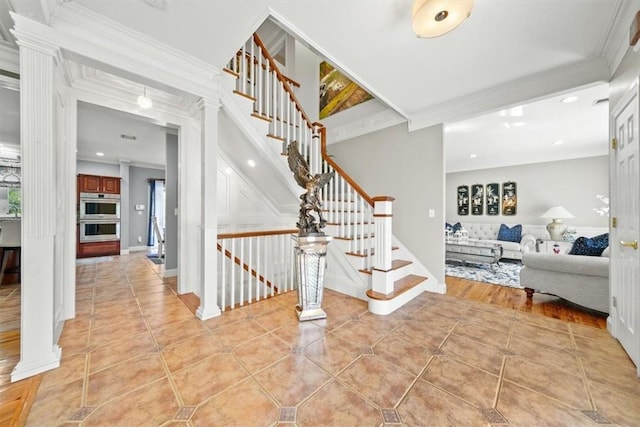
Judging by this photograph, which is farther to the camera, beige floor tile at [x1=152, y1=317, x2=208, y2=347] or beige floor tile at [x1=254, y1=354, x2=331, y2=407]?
beige floor tile at [x1=152, y1=317, x2=208, y2=347]

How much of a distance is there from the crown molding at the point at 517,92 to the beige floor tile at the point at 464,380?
2.97 m

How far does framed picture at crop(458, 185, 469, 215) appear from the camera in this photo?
23.4ft

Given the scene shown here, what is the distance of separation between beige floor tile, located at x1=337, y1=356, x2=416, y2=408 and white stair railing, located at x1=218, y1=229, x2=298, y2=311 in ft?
4.79

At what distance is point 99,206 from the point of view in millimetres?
6113

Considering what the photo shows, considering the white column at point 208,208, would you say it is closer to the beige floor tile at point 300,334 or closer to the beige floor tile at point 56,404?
the beige floor tile at point 300,334

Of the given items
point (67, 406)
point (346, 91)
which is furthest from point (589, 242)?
point (67, 406)

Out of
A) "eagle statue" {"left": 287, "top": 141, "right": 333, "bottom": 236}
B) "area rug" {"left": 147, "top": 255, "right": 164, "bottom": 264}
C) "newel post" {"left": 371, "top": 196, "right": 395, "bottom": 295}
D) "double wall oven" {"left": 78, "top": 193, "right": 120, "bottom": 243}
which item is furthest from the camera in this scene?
"double wall oven" {"left": 78, "top": 193, "right": 120, "bottom": 243}

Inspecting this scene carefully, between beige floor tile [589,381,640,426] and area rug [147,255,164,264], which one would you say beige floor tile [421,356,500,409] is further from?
area rug [147,255,164,264]

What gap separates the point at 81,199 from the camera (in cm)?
589

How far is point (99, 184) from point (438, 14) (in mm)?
8071

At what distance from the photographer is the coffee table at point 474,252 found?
468 centimetres

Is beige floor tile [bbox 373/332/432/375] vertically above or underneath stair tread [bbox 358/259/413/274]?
underneath

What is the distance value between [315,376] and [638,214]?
2.54 m

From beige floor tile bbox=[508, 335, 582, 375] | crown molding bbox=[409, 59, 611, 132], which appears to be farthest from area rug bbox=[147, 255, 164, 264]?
beige floor tile bbox=[508, 335, 582, 375]
